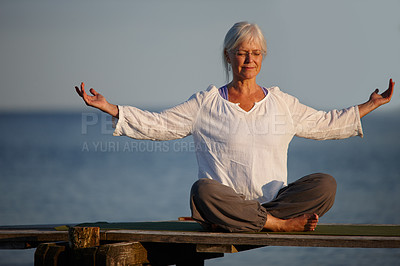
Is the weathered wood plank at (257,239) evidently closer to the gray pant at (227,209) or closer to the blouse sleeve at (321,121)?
the gray pant at (227,209)

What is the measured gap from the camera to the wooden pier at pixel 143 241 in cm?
399

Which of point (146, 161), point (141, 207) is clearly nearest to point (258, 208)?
point (141, 207)

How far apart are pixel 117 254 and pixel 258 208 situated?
892 millimetres

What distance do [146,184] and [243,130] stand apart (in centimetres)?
1350

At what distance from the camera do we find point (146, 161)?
25.7m

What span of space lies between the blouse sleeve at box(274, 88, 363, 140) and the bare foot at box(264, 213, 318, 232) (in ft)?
2.22

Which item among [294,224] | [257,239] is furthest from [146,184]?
[257,239]

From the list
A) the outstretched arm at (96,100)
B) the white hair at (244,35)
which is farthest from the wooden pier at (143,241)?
the white hair at (244,35)

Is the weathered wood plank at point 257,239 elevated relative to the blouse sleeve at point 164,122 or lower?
lower

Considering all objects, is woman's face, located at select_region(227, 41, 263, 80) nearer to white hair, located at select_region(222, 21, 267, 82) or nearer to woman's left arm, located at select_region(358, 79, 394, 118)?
white hair, located at select_region(222, 21, 267, 82)

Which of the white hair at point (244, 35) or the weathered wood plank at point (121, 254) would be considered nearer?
the weathered wood plank at point (121, 254)

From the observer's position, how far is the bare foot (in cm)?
443

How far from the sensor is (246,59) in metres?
4.76

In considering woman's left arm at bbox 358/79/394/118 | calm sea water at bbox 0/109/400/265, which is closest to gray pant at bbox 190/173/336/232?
woman's left arm at bbox 358/79/394/118
